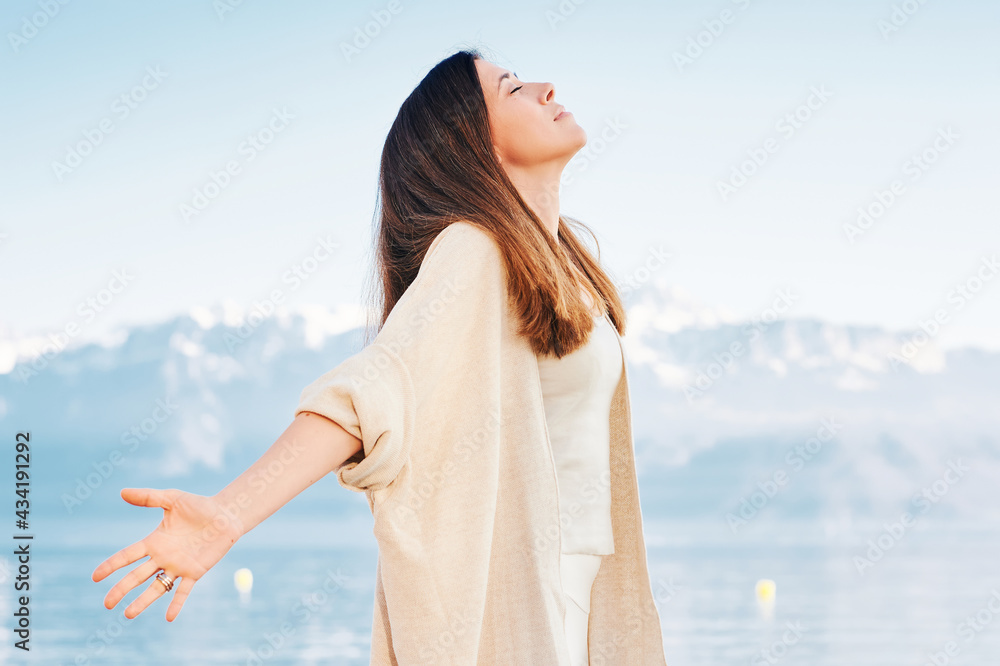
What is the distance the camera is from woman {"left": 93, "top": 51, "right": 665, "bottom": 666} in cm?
116

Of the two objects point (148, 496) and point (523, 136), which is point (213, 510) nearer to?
point (148, 496)

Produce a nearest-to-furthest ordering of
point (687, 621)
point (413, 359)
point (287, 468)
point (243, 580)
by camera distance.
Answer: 1. point (287, 468)
2. point (413, 359)
3. point (687, 621)
4. point (243, 580)

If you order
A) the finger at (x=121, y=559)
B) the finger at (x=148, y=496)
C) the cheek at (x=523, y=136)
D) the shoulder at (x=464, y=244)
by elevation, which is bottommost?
the finger at (x=121, y=559)

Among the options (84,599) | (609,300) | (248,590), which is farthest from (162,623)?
(609,300)

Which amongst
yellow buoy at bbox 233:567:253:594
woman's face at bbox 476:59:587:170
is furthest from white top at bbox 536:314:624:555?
yellow buoy at bbox 233:567:253:594

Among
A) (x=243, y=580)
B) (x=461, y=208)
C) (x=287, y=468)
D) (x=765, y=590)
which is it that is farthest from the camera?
(x=243, y=580)

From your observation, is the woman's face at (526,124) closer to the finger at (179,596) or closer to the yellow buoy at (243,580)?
the finger at (179,596)

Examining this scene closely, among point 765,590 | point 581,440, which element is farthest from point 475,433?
point 765,590

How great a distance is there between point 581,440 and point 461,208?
0.43 m

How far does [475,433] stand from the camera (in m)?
1.38

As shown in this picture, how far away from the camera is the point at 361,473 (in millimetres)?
1205

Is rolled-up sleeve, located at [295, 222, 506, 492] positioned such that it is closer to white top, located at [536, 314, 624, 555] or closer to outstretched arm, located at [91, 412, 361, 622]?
outstretched arm, located at [91, 412, 361, 622]

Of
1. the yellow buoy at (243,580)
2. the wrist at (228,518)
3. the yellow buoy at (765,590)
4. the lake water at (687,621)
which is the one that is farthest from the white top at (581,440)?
the yellow buoy at (243,580)

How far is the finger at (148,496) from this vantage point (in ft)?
3.36
